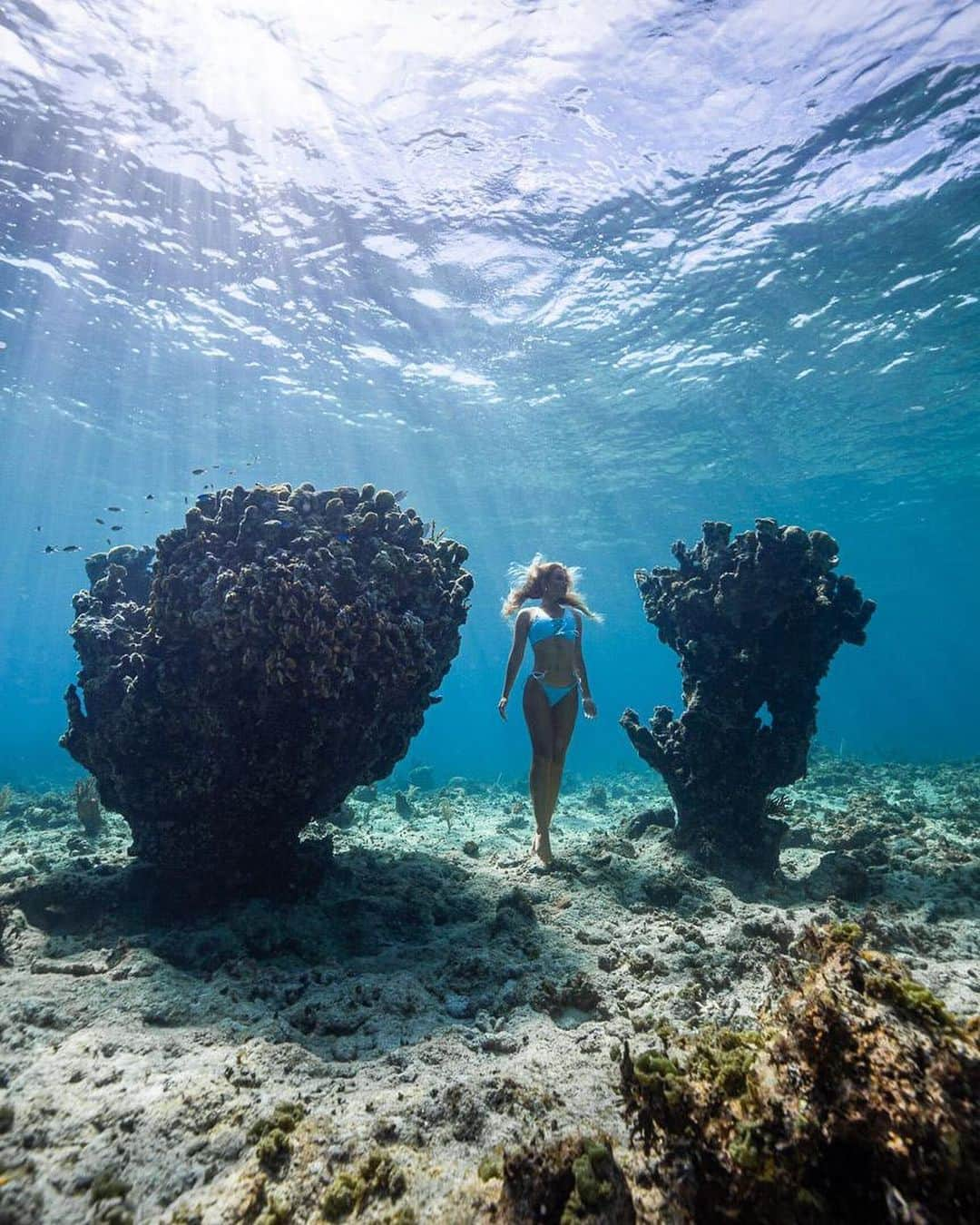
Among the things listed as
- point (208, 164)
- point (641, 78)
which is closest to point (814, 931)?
point (641, 78)

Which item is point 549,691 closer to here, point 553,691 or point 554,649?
point 553,691

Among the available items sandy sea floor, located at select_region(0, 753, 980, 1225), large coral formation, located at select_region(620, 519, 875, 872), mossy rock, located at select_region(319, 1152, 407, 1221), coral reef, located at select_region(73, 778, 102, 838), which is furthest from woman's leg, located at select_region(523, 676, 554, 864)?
coral reef, located at select_region(73, 778, 102, 838)

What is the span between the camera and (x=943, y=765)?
21.5 metres

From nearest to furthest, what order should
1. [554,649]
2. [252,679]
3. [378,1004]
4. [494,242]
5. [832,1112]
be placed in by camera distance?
[832,1112] → [378,1004] → [252,679] → [554,649] → [494,242]

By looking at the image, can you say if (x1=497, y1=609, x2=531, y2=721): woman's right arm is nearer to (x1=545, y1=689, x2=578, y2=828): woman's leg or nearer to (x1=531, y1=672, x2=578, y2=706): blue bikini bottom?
(x1=531, y1=672, x2=578, y2=706): blue bikini bottom

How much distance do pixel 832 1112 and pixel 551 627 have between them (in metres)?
6.24

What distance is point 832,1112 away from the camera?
1.90 meters

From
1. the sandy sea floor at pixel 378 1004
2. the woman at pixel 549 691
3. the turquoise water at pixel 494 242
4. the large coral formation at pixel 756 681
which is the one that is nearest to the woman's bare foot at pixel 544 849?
the woman at pixel 549 691

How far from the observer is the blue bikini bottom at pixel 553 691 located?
7941mm

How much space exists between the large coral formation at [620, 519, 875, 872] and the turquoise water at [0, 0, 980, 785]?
31.6 feet

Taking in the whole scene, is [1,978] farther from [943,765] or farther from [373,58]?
[943,765]

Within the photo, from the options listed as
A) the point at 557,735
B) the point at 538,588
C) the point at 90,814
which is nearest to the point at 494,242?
the point at 538,588

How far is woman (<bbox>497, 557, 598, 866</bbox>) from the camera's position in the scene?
7910 millimetres

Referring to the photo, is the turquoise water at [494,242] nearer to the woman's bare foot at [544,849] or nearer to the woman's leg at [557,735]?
the woman's leg at [557,735]
